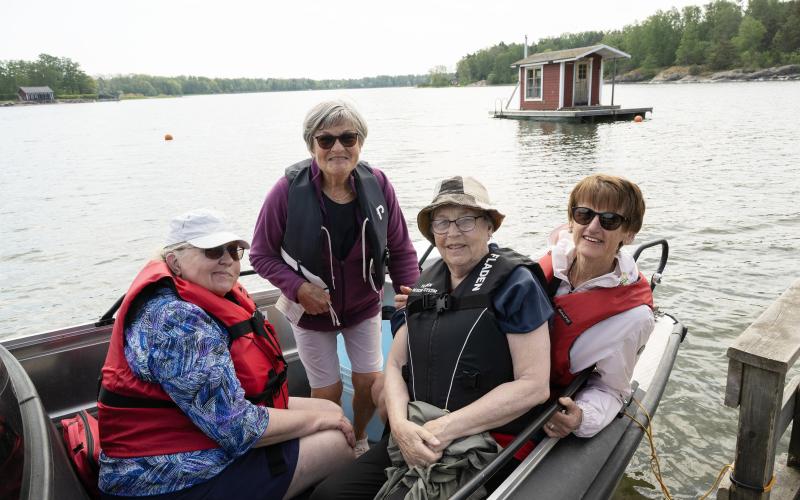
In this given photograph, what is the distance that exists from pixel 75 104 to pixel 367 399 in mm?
113289

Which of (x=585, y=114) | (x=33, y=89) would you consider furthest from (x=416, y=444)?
(x=33, y=89)

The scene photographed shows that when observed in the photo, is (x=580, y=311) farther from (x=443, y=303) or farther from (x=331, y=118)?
(x=331, y=118)

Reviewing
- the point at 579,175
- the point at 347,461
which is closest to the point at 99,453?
the point at 347,461

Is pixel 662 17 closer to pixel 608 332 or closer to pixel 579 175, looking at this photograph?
pixel 579 175

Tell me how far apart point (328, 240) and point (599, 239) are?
1.11 meters

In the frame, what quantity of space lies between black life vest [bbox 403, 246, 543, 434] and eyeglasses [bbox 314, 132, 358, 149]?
72 cm

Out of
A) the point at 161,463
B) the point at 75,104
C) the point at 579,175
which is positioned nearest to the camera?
the point at 161,463

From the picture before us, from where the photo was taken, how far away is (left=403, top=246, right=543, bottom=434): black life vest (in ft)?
6.12

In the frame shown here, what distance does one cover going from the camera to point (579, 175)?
14367 mm

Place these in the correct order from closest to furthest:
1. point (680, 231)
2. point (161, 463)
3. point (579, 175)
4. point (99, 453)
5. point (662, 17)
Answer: point (161, 463) → point (99, 453) → point (680, 231) → point (579, 175) → point (662, 17)

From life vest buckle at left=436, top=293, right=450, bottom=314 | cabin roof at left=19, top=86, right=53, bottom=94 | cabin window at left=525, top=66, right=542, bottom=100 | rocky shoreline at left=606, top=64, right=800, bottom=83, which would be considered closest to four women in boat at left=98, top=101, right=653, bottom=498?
life vest buckle at left=436, top=293, right=450, bottom=314

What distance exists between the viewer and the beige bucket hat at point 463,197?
195cm

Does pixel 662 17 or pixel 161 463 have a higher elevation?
pixel 662 17

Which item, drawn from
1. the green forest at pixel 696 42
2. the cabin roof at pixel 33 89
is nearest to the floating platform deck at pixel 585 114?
the green forest at pixel 696 42
